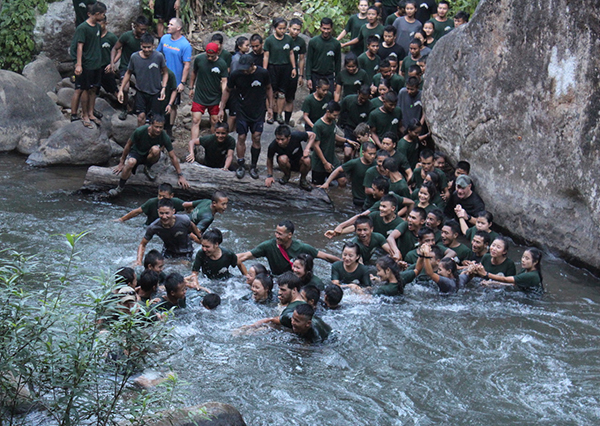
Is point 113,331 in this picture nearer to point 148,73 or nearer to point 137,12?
point 148,73

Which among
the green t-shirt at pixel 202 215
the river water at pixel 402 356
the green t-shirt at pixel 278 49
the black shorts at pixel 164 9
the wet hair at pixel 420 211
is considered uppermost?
the black shorts at pixel 164 9

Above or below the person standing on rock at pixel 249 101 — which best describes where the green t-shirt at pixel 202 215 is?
below

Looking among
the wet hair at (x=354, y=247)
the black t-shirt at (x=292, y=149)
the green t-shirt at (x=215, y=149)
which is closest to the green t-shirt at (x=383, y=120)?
the black t-shirt at (x=292, y=149)

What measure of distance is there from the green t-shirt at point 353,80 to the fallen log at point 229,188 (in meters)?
2.46

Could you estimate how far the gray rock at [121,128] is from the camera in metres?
13.6

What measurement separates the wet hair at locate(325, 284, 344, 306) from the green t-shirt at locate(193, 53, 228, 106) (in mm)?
5536

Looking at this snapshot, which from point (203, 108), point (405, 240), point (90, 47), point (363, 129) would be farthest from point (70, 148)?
point (405, 240)

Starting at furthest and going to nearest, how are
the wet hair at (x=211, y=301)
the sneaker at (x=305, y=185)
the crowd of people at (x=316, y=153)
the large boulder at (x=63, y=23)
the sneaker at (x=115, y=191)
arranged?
1. the large boulder at (x=63, y=23)
2. the sneaker at (x=305, y=185)
3. the sneaker at (x=115, y=191)
4. the crowd of people at (x=316, y=153)
5. the wet hair at (x=211, y=301)

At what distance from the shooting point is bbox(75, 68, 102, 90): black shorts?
12.2 m

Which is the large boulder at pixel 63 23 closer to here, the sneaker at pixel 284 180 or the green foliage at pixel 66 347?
the sneaker at pixel 284 180

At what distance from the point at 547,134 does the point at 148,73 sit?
6158 mm

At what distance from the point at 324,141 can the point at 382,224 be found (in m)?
2.58

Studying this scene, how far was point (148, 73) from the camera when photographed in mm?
12008

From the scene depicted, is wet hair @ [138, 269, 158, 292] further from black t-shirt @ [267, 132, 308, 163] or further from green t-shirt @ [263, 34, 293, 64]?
green t-shirt @ [263, 34, 293, 64]
